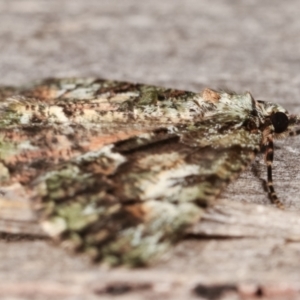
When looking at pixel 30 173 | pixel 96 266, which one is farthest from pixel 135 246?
pixel 30 173

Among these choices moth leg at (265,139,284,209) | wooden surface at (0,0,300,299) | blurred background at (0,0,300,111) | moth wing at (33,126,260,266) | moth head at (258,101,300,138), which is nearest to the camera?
wooden surface at (0,0,300,299)

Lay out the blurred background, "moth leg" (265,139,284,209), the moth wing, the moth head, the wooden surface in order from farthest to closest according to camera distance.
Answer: the blurred background, the moth head, "moth leg" (265,139,284,209), the moth wing, the wooden surface

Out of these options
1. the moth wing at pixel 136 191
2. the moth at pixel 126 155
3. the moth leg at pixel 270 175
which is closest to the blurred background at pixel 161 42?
the moth at pixel 126 155

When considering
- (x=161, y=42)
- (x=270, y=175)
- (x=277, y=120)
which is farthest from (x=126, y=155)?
(x=161, y=42)

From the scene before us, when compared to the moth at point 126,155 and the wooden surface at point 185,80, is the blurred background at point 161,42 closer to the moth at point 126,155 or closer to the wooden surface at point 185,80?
the wooden surface at point 185,80

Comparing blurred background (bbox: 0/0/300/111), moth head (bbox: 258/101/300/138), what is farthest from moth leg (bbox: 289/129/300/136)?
blurred background (bbox: 0/0/300/111)

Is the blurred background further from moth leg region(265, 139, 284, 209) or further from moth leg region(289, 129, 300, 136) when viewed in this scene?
moth leg region(265, 139, 284, 209)
